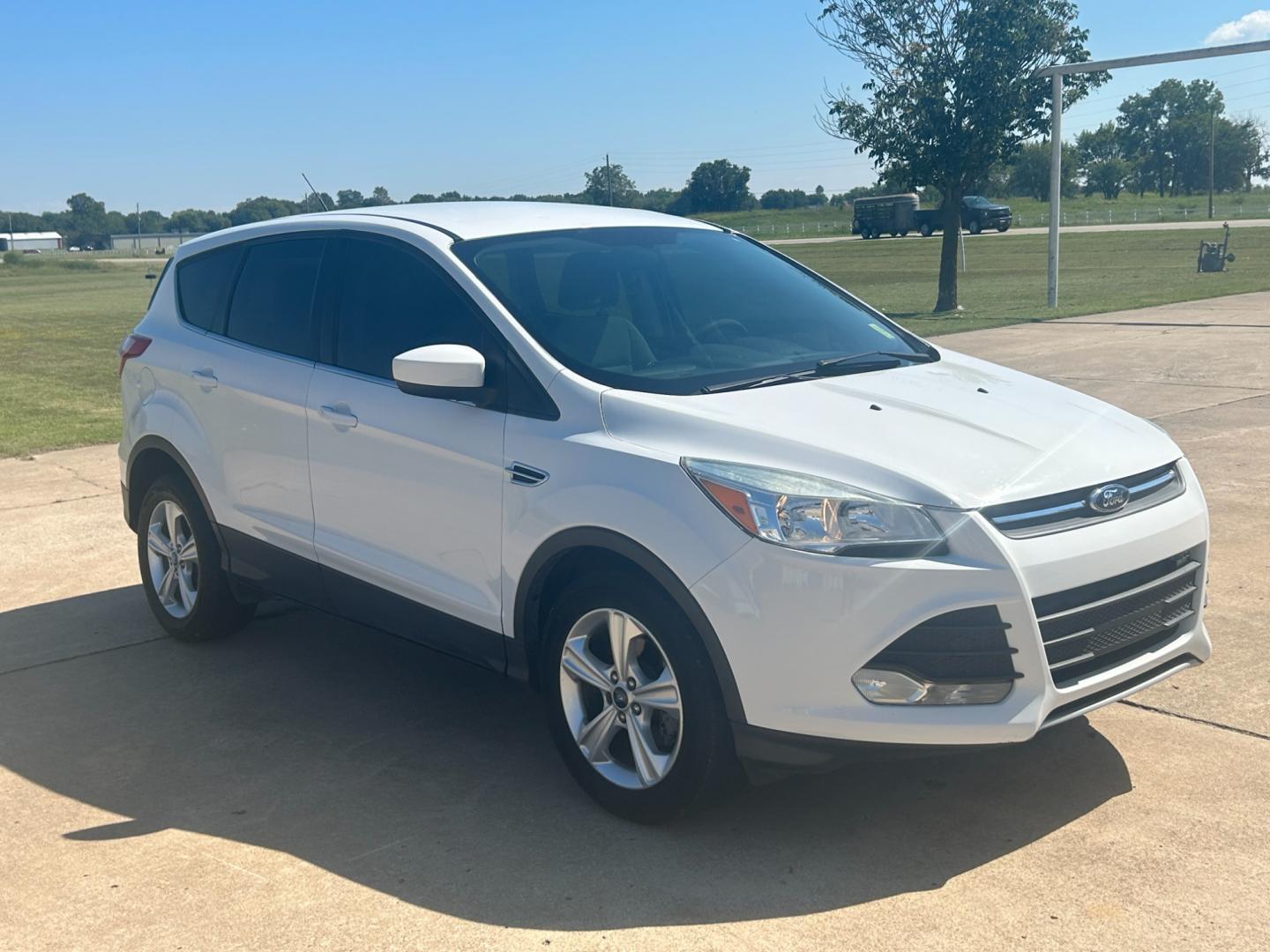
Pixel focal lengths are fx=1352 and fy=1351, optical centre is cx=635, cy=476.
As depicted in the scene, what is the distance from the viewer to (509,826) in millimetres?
4070

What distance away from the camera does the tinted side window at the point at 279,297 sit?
5.31m

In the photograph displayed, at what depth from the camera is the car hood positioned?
3.64 metres

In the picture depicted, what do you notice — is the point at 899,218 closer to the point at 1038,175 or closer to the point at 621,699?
the point at 1038,175

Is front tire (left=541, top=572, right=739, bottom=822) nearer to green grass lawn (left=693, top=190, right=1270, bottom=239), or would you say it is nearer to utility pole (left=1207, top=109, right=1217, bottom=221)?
green grass lawn (left=693, top=190, right=1270, bottom=239)

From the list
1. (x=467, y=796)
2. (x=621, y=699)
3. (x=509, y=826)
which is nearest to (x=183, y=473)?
(x=467, y=796)

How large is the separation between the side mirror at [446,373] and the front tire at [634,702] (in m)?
0.74

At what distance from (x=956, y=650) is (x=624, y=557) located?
97 cm

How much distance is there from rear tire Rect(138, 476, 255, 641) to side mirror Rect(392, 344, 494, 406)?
6.32ft

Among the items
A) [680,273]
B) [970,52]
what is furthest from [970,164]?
[680,273]

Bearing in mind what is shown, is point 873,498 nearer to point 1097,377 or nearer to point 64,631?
point 64,631

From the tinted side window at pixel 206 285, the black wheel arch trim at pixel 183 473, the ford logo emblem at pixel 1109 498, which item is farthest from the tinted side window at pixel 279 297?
the ford logo emblem at pixel 1109 498

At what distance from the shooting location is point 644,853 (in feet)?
12.6

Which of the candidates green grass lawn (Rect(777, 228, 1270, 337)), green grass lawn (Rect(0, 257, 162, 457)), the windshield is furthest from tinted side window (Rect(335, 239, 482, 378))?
green grass lawn (Rect(777, 228, 1270, 337))

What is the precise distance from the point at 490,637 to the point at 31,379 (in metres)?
14.6
